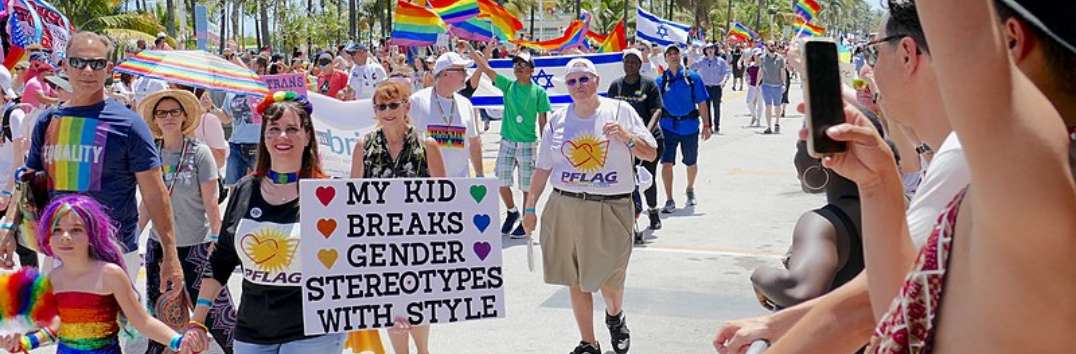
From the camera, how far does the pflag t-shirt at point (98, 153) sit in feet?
15.9

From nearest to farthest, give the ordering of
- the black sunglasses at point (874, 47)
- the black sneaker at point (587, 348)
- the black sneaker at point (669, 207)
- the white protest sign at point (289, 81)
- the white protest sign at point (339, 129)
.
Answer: the black sunglasses at point (874, 47), the black sneaker at point (587, 348), the white protest sign at point (339, 129), the black sneaker at point (669, 207), the white protest sign at point (289, 81)

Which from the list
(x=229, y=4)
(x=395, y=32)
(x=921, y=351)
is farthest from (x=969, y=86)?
(x=229, y=4)

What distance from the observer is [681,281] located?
807 cm

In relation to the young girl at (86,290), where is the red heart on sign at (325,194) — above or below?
above

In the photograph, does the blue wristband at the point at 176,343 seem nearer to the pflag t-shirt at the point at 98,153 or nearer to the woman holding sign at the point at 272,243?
the woman holding sign at the point at 272,243

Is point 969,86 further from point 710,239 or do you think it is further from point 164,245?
point 710,239

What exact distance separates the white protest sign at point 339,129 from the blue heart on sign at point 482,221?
3640 millimetres

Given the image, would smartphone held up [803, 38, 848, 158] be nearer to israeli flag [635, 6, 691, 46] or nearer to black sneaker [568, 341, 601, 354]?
black sneaker [568, 341, 601, 354]

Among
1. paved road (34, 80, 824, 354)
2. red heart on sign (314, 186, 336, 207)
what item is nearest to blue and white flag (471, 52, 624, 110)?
paved road (34, 80, 824, 354)

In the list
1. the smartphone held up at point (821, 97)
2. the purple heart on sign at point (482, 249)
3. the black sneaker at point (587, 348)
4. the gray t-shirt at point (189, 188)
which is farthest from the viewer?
the black sneaker at point (587, 348)

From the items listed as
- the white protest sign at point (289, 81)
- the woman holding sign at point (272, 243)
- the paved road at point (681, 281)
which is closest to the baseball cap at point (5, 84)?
the white protest sign at point (289, 81)

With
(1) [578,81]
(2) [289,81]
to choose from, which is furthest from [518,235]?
(1) [578,81]

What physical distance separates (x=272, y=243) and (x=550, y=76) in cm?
827

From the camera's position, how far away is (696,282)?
26.4 ft
